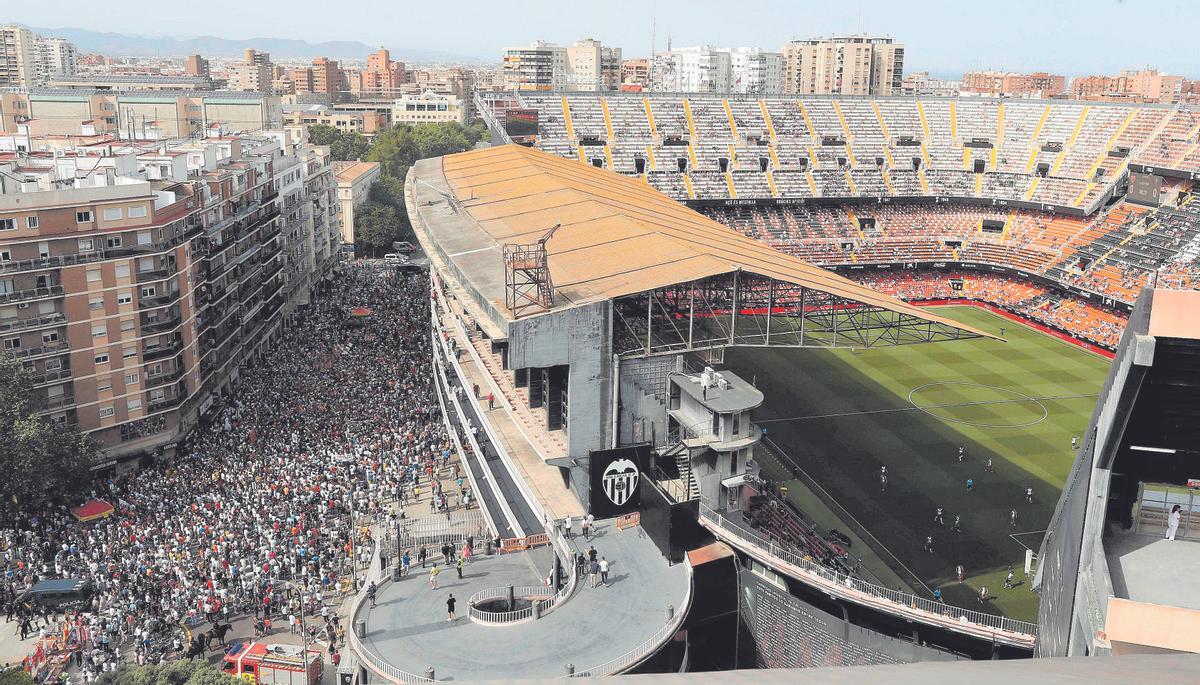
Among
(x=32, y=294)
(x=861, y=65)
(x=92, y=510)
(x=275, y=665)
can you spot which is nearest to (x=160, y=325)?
(x=32, y=294)

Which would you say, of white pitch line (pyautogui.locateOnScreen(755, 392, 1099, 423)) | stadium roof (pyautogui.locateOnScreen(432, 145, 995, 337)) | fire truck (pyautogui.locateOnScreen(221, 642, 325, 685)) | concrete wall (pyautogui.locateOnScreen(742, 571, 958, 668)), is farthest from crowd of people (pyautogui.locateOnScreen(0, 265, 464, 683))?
white pitch line (pyautogui.locateOnScreen(755, 392, 1099, 423))

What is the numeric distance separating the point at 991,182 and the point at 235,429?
6421 cm

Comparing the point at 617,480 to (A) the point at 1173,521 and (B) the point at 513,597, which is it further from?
(A) the point at 1173,521

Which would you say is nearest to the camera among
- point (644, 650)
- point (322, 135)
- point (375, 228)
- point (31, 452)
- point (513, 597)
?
point (644, 650)

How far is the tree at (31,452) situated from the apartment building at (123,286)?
2.27 meters

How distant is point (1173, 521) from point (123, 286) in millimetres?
39463

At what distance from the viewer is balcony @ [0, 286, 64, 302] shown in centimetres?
3994

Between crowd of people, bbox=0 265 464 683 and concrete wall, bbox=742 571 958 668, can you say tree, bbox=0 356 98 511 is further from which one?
concrete wall, bbox=742 571 958 668

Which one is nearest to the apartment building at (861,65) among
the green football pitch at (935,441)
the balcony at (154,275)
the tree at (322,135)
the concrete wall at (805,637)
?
the tree at (322,135)

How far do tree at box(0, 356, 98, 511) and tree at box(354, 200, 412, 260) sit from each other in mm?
58841

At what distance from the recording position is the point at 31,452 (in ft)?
120

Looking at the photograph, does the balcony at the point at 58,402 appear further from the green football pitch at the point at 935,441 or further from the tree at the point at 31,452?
the green football pitch at the point at 935,441

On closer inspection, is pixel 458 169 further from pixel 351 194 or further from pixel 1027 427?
pixel 351 194

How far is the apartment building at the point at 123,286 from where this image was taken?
40.5 meters
